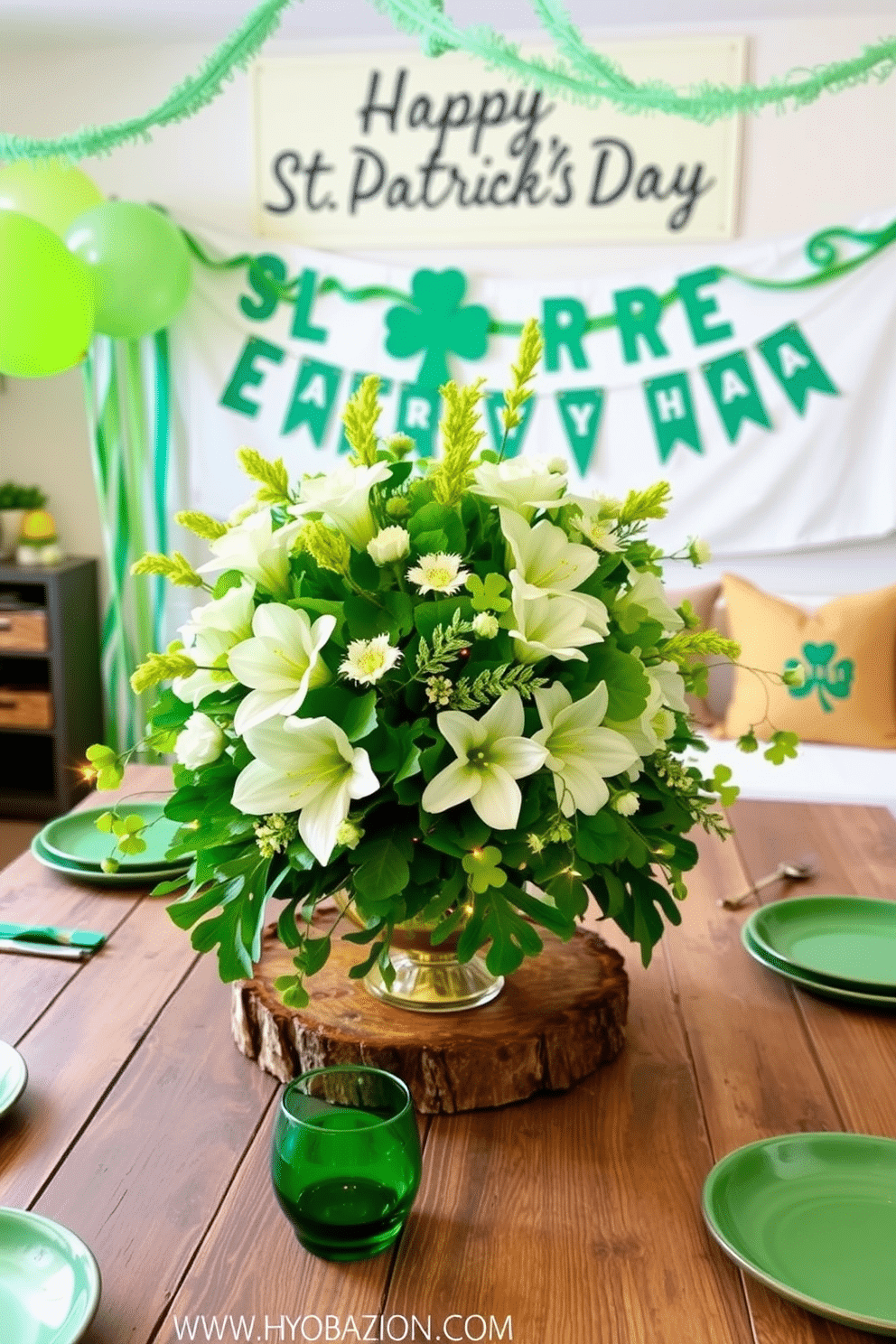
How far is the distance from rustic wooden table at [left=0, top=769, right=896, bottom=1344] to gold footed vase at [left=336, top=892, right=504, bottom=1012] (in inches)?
4.7

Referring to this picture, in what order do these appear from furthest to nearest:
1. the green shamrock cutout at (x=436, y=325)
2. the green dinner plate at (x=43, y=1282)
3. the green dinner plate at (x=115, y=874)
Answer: the green shamrock cutout at (x=436, y=325), the green dinner plate at (x=115, y=874), the green dinner plate at (x=43, y=1282)

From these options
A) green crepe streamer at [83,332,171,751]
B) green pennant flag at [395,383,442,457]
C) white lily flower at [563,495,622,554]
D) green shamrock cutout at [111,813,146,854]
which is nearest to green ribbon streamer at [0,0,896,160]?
white lily flower at [563,495,622,554]

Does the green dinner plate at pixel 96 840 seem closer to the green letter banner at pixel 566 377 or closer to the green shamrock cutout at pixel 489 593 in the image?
the green shamrock cutout at pixel 489 593

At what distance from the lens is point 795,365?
355 centimetres

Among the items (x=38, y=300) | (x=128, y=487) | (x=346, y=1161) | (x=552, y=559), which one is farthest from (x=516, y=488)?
(x=128, y=487)

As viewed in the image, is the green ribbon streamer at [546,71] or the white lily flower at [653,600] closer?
the white lily flower at [653,600]

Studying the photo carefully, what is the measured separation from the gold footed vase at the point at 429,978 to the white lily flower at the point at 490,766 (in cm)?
24

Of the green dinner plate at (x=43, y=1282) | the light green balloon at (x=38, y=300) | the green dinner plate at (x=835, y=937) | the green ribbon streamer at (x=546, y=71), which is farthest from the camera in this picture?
the light green balloon at (x=38, y=300)

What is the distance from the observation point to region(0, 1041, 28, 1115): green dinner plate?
1070 mm

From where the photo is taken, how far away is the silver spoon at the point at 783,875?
5.18 ft

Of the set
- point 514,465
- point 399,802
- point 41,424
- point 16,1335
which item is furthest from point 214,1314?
point 41,424

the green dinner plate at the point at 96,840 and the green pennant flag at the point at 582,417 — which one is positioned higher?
the green pennant flag at the point at 582,417

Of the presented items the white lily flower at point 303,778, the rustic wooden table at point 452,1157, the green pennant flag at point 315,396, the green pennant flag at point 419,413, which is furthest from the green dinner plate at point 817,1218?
the green pennant flag at point 315,396

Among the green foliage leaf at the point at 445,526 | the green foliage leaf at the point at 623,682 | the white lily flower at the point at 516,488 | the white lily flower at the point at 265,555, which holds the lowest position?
the green foliage leaf at the point at 623,682
